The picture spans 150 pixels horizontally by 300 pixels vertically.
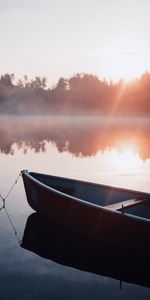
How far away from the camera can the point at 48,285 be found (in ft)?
30.2

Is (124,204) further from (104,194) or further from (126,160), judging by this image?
(126,160)

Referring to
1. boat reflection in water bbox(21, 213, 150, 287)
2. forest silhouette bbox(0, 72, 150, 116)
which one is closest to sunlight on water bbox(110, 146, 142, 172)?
boat reflection in water bbox(21, 213, 150, 287)

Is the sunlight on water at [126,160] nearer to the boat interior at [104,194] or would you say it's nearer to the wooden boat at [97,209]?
the boat interior at [104,194]

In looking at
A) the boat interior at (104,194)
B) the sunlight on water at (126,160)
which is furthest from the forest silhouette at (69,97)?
the boat interior at (104,194)

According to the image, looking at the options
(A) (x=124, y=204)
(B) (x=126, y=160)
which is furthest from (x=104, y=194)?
(B) (x=126, y=160)

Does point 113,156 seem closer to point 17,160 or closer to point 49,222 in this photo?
point 17,160

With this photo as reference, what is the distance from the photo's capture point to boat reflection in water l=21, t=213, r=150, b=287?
1028 cm

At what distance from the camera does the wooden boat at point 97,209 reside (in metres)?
10.5

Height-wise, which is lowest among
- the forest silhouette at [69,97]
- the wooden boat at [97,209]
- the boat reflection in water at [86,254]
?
the boat reflection in water at [86,254]

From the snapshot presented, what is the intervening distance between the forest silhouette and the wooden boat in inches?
5601

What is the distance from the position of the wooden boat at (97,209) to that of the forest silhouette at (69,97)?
Result: 142 meters

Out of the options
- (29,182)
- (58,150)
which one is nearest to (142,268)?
(29,182)

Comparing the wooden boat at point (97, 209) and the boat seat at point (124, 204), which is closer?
the wooden boat at point (97, 209)

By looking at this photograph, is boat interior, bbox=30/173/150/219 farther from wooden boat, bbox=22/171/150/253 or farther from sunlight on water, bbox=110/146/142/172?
sunlight on water, bbox=110/146/142/172
